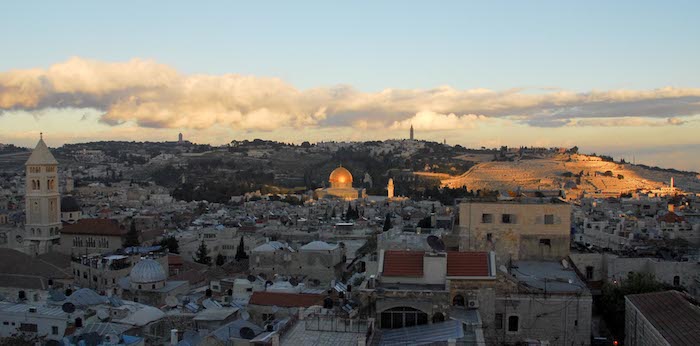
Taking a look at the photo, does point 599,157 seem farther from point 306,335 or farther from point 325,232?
point 306,335

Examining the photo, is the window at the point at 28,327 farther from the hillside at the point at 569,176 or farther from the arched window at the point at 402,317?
the hillside at the point at 569,176

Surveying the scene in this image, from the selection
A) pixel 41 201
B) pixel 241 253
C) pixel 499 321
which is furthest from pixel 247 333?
pixel 41 201

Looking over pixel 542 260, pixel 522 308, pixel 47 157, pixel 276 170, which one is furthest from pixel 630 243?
pixel 276 170

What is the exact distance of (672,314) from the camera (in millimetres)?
14531

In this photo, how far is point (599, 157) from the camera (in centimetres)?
13100

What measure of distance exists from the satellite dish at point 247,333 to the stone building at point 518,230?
6.83m

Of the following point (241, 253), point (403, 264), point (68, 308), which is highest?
point (403, 264)

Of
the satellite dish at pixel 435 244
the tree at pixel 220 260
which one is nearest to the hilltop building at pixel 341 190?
the tree at pixel 220 260

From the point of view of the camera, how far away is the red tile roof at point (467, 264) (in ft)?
45.7

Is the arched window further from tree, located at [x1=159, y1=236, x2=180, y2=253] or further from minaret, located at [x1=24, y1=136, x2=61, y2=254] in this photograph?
minaret, located at [x1=24, y1=136, x2=61, y2=254]

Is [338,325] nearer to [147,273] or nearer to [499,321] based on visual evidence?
[499,321]

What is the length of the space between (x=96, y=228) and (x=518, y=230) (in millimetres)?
27849

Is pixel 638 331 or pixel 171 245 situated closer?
pixel 638 331

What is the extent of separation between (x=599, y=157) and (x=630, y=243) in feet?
348
